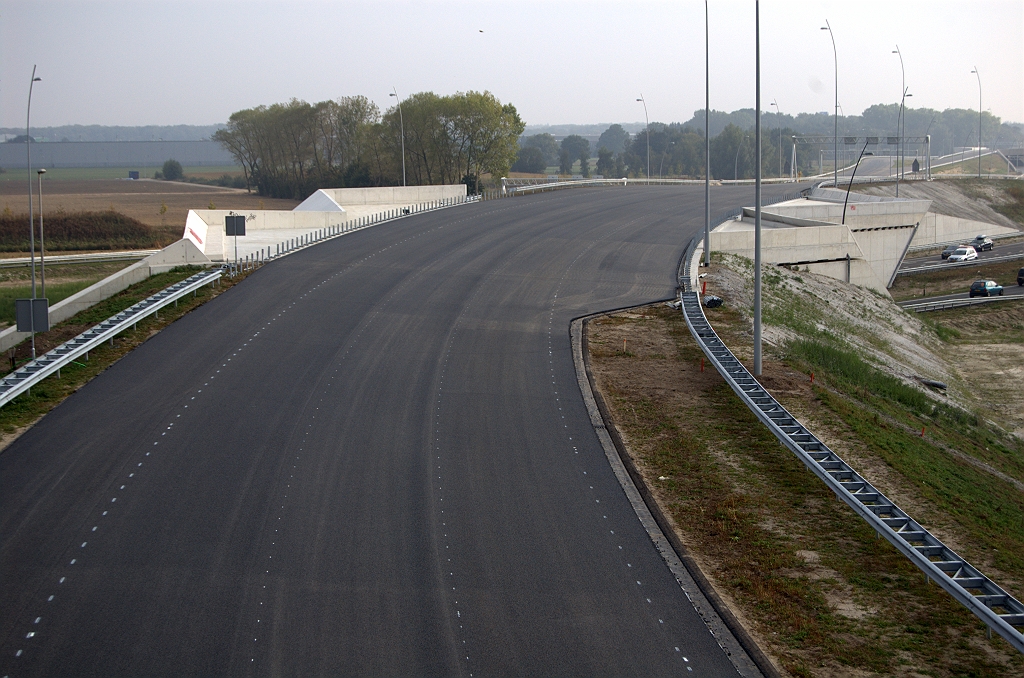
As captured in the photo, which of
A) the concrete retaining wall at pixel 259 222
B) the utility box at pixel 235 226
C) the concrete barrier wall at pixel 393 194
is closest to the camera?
the utility box at pixel 235 226

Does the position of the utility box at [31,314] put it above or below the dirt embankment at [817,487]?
above

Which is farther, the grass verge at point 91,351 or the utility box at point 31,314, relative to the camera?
the utility box at point 31,314

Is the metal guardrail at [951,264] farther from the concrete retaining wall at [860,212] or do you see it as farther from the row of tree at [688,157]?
the row of tree at [688,157]

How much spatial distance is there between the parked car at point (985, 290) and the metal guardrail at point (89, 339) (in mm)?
42167

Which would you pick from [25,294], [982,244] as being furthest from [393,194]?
[982,244]

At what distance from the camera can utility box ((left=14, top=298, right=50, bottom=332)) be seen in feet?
72.9

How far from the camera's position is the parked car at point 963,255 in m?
64.9

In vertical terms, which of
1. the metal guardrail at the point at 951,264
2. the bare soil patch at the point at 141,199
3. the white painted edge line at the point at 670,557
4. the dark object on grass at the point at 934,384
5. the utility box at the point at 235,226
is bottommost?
the dark object on grass at the point at 934,384

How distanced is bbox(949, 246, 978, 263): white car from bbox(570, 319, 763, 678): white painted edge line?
53174 millimetres

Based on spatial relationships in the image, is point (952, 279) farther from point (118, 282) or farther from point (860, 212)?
point (118, 282)

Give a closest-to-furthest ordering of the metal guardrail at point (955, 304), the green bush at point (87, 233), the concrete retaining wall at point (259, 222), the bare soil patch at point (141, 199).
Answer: the concrete retaining wall at point (259, 222) < the metal guardrail at point (955, 304) < the green bush at point (87, 233) < the bare soil patch at point (141, 199)

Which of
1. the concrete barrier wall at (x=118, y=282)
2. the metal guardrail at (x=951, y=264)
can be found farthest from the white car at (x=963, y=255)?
the concrete barrier wall at (x=118, y=282)

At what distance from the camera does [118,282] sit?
2975 cm

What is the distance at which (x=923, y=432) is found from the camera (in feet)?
70.7
